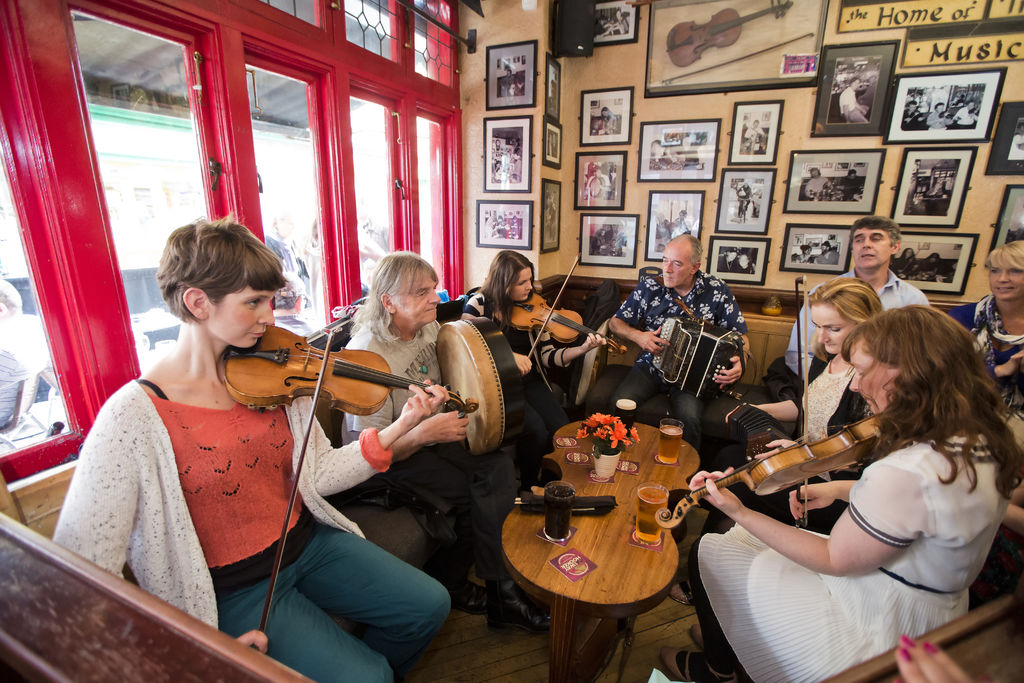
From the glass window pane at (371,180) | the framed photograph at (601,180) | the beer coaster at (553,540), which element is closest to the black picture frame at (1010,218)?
the framed photograph at (601,180)

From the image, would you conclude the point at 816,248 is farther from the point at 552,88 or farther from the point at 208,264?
the point at 208,264

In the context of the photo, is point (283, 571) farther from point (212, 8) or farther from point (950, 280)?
point (950, 280)

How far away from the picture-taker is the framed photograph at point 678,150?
377 cm

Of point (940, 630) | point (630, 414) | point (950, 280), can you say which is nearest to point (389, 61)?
point (630, 414)

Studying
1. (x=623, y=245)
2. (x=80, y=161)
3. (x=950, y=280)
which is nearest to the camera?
(x=80, y=161)

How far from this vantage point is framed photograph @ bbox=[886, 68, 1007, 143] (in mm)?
3143

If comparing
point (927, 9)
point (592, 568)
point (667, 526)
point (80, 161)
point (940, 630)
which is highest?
point (927, 9)

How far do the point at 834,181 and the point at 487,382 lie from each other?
10.7 ft

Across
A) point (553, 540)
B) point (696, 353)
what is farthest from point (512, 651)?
point (696, 353)

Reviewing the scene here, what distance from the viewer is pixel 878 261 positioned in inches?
111

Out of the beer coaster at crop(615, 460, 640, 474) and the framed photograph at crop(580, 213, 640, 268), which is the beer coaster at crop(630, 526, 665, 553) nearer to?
the beer coaster at crop(615, 460, 640, 474)

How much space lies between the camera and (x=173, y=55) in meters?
1.96

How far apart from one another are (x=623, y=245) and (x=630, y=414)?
2.29 meters

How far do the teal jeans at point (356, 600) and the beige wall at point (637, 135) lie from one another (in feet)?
9.38
